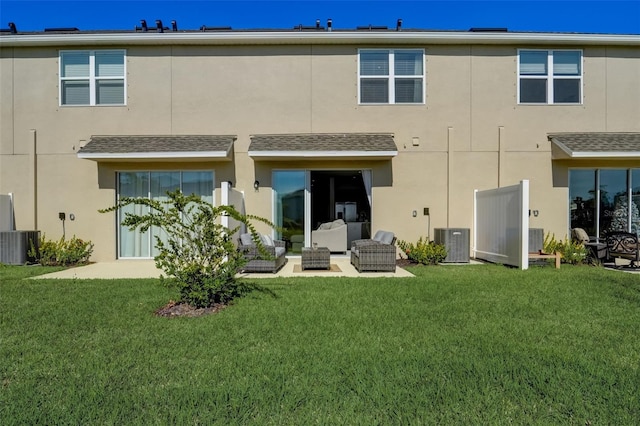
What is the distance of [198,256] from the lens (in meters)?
5.70

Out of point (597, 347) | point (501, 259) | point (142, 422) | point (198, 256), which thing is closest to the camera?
point (142, 422)

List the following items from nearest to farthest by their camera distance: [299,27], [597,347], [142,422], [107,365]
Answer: [142,422], [107,365], [597,347], [299,27]

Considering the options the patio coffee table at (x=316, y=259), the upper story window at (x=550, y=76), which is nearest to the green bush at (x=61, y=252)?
the patio coffee table at (x=316, y=259)

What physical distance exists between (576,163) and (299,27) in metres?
9.52

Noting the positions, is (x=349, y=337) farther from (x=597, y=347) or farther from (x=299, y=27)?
(x=299, y=27)

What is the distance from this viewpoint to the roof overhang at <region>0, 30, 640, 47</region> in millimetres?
10750

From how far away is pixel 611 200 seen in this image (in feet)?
36.6

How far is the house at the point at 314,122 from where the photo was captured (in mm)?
11172

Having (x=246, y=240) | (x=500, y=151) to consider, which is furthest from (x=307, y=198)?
(x=500, y=151)

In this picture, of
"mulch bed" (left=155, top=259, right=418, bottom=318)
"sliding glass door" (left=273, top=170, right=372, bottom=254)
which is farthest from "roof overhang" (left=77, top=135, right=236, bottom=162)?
"mulch bed" (left=155, top=259, right=418, bottom=318)

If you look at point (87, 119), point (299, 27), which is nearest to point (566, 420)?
point (299, 27)

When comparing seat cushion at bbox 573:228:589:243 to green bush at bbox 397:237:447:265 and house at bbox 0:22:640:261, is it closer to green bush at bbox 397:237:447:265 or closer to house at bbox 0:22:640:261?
house at bbox 0:22:640:261

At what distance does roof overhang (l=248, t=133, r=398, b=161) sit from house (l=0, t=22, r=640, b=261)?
0.76 ft

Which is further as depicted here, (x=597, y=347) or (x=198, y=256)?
(x=198, y=256)
